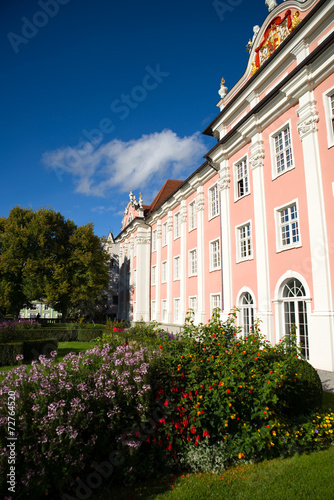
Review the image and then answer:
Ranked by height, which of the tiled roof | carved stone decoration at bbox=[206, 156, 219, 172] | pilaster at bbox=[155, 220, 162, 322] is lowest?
pilaster at bbox=[155, 220, 162, 322]

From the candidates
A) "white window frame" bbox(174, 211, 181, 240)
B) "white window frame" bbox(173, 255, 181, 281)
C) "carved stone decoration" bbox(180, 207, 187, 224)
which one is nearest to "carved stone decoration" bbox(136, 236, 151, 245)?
"white window frame" bbox(174, 211, 181, 240)

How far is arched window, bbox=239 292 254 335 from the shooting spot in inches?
618

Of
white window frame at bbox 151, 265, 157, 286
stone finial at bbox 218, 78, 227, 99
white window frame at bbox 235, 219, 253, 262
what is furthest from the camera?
white window frame at bbox 151, 265, 157, 286

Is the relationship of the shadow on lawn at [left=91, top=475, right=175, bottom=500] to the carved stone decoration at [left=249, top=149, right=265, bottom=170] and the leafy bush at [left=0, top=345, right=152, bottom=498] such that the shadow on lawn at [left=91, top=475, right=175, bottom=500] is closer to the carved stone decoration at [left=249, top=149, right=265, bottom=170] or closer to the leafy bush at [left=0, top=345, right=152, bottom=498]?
the leafy bush at [left=0, top=345, right=152, bottom=498]

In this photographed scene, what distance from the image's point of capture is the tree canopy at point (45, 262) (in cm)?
3155

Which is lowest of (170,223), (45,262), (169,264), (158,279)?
(158,279)

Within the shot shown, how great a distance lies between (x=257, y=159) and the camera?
51.1ft

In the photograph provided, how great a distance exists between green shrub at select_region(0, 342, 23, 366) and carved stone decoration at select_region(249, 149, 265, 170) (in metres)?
13.6

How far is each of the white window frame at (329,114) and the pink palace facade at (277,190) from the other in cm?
4

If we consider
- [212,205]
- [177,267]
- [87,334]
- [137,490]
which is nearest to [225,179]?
[212,205]

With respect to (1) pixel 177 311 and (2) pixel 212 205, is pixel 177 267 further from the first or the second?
(2) pixel 212 205

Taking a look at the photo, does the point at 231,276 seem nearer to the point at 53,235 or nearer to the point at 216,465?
the point at 216,465

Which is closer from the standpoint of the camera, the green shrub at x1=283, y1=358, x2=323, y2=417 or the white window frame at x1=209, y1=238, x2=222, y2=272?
the green shrub at x1=283, y1=358, x2=323, y2=417

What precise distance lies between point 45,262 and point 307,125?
2720 centimetres
